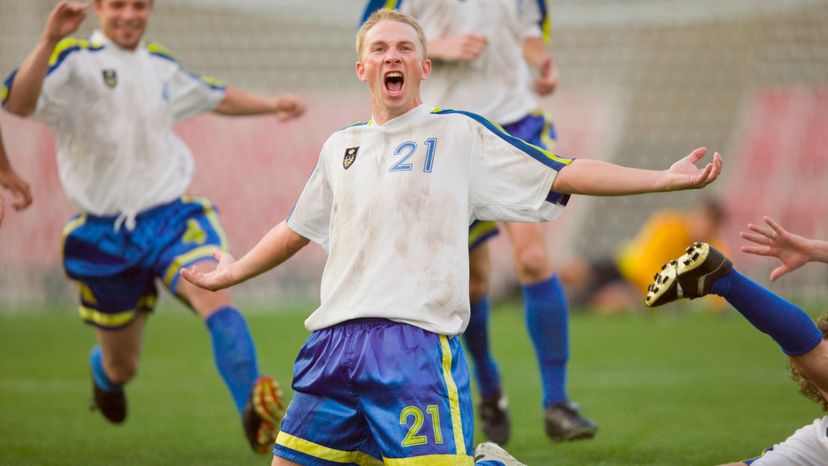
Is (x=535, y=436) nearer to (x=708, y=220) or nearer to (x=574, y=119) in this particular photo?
(x=708, y=220)

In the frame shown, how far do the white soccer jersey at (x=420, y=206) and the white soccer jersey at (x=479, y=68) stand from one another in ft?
6.21

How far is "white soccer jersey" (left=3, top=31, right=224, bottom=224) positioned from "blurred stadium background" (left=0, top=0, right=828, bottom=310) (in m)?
10.3

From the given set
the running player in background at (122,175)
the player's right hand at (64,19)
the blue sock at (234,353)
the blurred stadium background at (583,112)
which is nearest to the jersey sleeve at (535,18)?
the running player in background at (122,175)

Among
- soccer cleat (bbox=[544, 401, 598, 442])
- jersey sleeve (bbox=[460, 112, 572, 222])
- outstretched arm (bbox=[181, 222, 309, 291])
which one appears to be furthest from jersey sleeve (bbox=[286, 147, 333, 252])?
soccer cleat (bbox=[544, 401, 598, 442])

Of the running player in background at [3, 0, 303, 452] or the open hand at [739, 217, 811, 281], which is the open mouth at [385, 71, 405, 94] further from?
the running player in background at [3, 0, 303, 452]

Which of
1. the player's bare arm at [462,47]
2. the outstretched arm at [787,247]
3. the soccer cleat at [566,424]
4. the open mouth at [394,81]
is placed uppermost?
the player's bare arm at [462,47]

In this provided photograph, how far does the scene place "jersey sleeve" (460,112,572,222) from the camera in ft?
12.4

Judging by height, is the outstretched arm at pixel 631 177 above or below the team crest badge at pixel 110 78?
below

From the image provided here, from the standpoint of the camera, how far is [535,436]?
596 cm

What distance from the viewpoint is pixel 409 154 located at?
381 centimetres

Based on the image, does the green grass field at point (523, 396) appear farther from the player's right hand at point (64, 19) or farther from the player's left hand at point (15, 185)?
the player's right hand at point (64, 19)

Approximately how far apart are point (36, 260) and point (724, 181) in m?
9.59

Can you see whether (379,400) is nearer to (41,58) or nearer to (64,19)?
(64,19)

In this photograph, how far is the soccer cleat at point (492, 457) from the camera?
391cm
